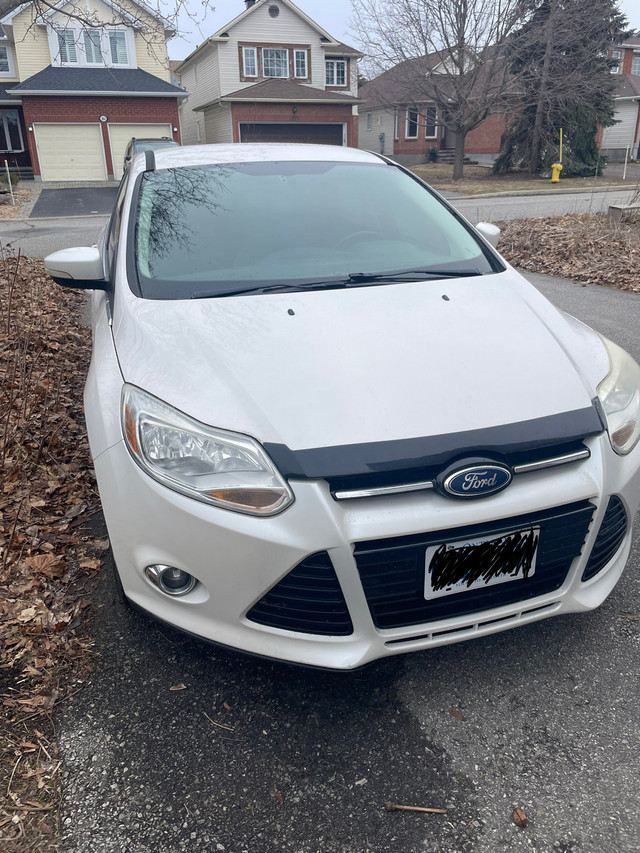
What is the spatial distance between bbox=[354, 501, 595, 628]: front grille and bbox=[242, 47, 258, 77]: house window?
3691 cm

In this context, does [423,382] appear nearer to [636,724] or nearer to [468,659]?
[468,659]

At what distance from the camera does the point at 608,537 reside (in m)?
2.14

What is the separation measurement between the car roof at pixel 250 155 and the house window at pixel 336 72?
3647 centimetres

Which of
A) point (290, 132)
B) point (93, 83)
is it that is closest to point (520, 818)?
point (93, 83)

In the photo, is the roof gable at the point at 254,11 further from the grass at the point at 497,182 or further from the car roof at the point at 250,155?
the car roof at the point at 250,155

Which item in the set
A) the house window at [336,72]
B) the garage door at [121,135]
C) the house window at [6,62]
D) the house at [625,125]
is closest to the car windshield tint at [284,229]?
the garage door at [121,135]

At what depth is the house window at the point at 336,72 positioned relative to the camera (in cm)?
3622

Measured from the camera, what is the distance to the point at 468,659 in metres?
2.31

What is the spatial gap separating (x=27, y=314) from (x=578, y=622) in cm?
539

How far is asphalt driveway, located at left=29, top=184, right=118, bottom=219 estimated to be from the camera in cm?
1984

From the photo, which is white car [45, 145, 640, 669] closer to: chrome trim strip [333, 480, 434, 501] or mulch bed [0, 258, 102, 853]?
chrome trim strip [333, 480, 434, 501]

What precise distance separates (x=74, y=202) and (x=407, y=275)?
2230 centimetres

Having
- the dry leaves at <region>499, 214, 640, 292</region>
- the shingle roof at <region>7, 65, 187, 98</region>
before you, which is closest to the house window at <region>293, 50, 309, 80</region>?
the shingle roof at <region>7, 65, 187, 98</region>

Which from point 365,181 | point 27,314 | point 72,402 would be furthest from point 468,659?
point 27,314
